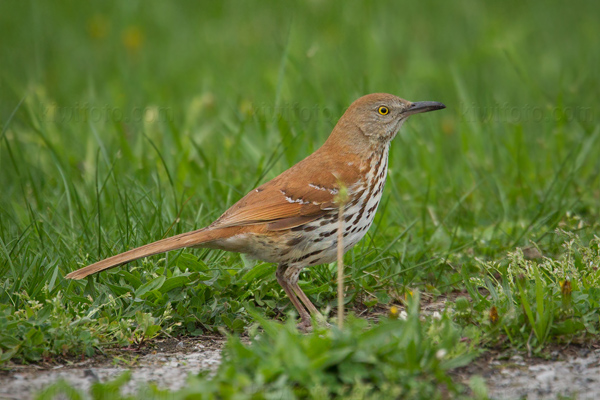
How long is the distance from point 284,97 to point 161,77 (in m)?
2.19

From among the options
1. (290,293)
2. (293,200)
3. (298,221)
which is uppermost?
(293,200)

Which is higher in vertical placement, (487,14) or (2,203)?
(487,14)

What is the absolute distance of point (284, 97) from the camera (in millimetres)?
7359

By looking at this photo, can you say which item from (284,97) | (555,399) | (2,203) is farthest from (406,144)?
(555,399)

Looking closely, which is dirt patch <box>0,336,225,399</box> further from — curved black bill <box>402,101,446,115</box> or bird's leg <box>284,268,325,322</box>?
curved black bill <box>402,101,446,115</box>

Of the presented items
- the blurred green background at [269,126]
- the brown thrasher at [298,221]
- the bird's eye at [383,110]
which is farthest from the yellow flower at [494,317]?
the bird's eye at [383,110]

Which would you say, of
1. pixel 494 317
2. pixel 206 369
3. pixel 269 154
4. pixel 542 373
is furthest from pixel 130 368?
pixel 269 154

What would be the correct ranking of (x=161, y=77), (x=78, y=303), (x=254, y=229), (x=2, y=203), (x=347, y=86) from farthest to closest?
(x=161, y=77) → (x=347, y=86) → (x=2, y=203) → (x=254, y=229) → (x=78, y=303)

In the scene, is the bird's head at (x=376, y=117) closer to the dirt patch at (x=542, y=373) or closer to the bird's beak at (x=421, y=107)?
the bird's beak at (x=421, y=107)

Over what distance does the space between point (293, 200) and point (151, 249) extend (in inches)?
35.7

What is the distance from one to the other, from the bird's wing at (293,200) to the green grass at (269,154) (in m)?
0.32

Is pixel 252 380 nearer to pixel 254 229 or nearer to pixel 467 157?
pixel 254 229

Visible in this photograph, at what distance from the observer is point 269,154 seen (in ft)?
20.5

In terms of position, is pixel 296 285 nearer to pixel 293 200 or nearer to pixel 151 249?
pixel 293 200
